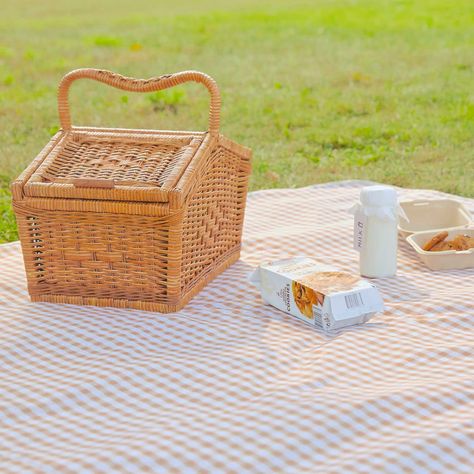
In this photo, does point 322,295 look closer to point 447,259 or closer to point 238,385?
point 238,385

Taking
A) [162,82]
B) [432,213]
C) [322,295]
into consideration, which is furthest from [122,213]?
[432,213]

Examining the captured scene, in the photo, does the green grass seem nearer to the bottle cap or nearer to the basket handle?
the basket handle

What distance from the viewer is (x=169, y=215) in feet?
7.97

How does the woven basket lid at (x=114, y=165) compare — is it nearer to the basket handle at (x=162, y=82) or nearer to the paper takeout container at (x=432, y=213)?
the basket handle at (x=162, y=82)

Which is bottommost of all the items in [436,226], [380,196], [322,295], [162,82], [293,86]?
[293,86]

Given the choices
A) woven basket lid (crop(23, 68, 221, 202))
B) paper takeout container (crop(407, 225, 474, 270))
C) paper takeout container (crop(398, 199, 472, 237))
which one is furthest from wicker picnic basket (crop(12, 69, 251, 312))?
paper takeout container (crop(398, 199, 472, 237))

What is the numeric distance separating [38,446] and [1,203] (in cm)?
218

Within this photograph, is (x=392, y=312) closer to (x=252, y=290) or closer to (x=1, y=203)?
(x=252, y=290)

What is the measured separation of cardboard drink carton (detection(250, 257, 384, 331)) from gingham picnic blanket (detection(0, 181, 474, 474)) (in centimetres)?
3

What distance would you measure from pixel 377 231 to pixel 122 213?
2.22 feet

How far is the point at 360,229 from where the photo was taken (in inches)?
105

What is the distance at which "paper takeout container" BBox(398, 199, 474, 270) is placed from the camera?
2754mm

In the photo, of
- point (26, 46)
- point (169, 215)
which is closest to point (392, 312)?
point (169, 215)

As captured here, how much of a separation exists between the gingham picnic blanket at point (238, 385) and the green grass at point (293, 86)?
122 centimetres
